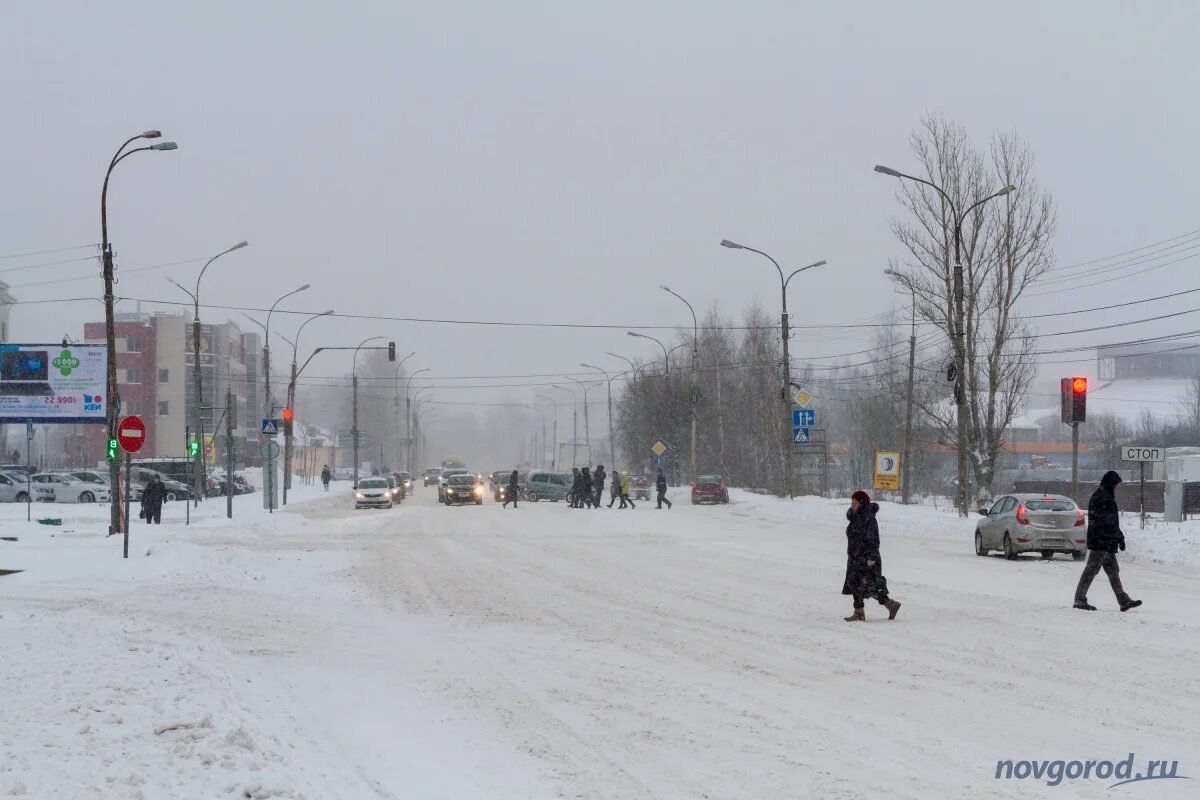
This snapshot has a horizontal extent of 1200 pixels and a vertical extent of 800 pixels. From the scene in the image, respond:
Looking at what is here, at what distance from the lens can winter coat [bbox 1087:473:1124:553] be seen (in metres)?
16.2

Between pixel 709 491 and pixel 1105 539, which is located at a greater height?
pixel 1105 539

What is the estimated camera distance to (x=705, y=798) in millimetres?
6957

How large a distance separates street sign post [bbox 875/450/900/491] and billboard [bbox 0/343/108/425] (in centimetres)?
2834

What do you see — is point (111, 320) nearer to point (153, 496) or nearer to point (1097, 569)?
point (153, 496)

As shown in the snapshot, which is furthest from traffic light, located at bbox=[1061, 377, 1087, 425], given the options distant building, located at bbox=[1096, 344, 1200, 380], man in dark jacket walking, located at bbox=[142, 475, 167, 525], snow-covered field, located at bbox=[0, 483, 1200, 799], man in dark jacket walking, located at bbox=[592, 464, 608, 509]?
distant building, located at bbox=[1096, 344, 1200, 380]

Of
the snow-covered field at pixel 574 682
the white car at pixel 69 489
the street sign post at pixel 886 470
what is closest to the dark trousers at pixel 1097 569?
the snow-covered field at pixel 574 682

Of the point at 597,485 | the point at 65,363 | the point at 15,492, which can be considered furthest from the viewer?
the point at 15,492

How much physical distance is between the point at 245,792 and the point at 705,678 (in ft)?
16.7

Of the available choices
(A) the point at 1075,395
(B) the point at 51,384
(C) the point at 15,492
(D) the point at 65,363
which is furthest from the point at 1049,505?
(C) the point at 15,492

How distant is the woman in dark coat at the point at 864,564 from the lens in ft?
50.3

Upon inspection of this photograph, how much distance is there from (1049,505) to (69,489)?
152 feet

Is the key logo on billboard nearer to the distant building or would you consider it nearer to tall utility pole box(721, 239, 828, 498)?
tall utility pole box(721, 239, 828, 498)

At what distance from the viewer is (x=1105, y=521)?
16.2 metres

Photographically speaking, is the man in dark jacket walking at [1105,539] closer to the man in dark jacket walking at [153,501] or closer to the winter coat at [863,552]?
the winter coat at [863,552]
